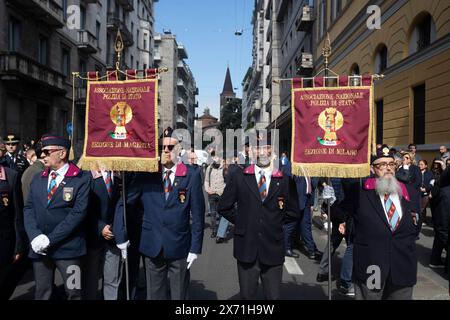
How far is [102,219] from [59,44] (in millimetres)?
21917

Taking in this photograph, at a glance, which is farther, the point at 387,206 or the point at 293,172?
the point at 293,172

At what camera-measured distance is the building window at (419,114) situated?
11957mm

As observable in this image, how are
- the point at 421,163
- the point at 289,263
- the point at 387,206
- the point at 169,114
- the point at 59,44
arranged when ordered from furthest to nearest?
the point at 169,114 → the point at 59,44 → the point at 421,163 → the point at 289,263 → the point at 387,206

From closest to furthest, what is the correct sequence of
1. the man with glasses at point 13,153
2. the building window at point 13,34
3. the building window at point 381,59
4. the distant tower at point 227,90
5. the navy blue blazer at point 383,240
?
the navy blue blazer at point 383,240
the man with glasses at point 13,153
the building window at point 381,59
the building window at point 13,34
the distant tower at point 227,90

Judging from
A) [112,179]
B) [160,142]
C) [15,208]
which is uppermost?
[160,142]

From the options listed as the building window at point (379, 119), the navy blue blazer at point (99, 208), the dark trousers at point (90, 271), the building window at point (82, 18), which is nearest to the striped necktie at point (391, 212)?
the navy blue blazer at point (99, 208)

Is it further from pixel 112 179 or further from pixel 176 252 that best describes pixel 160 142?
pixel 176 252

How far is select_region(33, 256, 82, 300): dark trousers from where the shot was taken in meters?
3.77

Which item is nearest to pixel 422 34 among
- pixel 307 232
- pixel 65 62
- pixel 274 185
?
pixel 307 232

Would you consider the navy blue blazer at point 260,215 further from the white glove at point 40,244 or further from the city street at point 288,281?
the white glove at point 40,244

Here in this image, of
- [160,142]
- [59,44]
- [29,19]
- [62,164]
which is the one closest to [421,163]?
[160,142]

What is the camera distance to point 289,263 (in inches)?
274

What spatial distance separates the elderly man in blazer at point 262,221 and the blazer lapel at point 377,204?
0.75m

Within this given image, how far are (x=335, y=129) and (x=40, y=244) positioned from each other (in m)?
3.01
